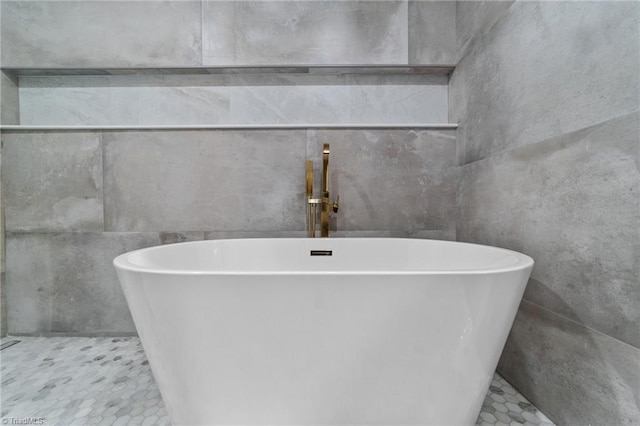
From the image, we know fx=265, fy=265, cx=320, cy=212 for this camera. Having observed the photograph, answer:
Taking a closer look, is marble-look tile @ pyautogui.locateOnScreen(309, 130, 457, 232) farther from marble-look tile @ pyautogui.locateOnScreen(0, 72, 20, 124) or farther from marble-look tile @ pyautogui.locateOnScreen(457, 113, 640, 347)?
marble-look tile @ pyautogui.locateOnScreen(0, 72, 20, 124)

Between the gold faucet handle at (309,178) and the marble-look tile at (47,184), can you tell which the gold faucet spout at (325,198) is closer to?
the gold faucet handle at (309,178)

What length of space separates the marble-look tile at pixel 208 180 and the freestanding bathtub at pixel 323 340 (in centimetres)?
73

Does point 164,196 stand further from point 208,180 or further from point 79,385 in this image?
point 79,385

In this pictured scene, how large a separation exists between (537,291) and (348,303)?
0.66 metres

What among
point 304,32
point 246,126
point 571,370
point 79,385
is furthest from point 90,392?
point 304,32

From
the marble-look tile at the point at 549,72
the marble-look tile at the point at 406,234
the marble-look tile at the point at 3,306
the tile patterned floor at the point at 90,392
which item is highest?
the marble-look tile at the point at 549,72

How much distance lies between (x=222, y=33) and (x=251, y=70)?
0.71 feet

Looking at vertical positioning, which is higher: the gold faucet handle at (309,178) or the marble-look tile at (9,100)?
the marble-look tile at (9,100)

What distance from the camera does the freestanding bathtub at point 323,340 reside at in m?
0.55

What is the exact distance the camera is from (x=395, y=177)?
1.35 metres

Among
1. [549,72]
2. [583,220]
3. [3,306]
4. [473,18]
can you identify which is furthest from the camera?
[3,306]

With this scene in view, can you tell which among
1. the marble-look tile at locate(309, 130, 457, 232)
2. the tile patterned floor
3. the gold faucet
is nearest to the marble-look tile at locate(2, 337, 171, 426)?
the tile patterned floor

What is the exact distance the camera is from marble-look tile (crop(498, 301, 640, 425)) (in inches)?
23.0

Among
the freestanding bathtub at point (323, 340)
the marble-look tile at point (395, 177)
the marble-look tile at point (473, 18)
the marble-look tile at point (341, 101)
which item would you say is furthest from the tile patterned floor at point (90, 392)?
the marble-look tile at point (473, 18)
